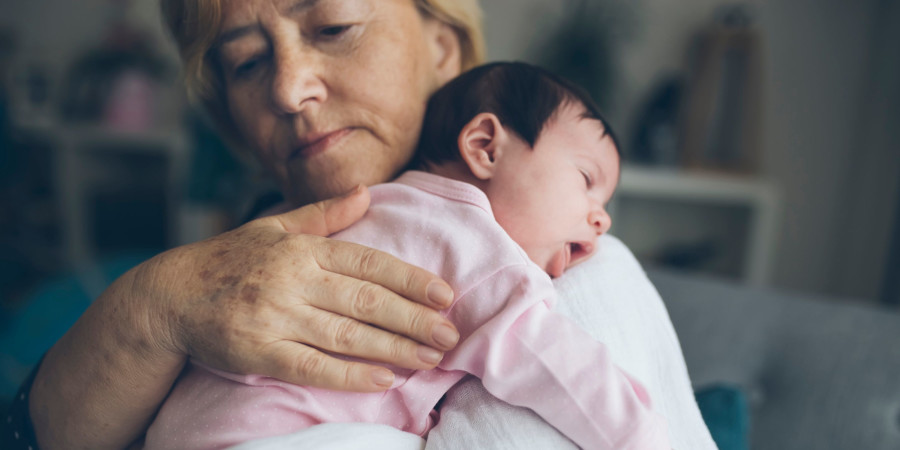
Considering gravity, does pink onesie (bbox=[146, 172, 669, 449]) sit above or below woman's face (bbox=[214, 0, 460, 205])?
below

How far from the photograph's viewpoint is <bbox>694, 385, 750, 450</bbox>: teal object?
926mm

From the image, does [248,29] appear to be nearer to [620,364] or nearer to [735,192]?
[620,364]

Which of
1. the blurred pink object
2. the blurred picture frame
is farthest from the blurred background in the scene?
the blurred pink object

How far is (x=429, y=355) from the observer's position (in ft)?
2.03

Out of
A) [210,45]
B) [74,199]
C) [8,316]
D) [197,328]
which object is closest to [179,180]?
[74,199]

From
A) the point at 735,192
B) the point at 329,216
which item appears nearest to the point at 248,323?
the point at 329,216

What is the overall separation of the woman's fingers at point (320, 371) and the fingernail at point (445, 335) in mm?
68

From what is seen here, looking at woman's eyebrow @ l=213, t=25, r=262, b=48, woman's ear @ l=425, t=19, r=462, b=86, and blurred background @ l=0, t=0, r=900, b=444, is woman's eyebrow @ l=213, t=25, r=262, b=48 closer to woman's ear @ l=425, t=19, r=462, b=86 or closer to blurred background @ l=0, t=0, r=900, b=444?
woman's ear @ l=425, t=19, r=462, b=86

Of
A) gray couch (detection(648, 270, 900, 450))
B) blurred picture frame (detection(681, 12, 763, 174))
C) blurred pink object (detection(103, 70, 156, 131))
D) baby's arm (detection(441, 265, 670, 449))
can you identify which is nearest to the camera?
baby's arm (detection(441, 265, 670, 449))

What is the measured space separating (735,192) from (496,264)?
248cm

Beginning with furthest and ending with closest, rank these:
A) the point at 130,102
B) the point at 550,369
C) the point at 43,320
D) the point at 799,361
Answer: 1. the point at 130,102
2. the point at 43,320
3. the point at 799,361
4. the point at 550,369

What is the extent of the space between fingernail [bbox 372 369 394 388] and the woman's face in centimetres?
31

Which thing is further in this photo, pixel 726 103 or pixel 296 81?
pixel 726 103

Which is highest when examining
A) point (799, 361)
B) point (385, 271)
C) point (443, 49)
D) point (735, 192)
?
point (443, 49)
